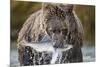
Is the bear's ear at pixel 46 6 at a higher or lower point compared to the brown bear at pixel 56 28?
higher

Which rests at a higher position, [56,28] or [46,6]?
[46,6]

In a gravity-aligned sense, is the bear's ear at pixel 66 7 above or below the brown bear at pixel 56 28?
above

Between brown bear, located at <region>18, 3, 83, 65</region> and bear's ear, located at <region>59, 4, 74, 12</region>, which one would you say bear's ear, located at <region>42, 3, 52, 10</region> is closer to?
brown bear, located at <region>18, 3, 83, 65</region>

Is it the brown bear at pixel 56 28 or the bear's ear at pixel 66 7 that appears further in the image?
the bear's ear at pixel 66 7

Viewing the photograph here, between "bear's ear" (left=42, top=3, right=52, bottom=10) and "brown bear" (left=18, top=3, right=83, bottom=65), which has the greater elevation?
"bear's ear" (left=42, top=3, right=52, bottom=10)

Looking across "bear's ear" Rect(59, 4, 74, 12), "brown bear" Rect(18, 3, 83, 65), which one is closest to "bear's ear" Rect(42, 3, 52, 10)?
"brown bear" Rect(18, 3, 83, 65)

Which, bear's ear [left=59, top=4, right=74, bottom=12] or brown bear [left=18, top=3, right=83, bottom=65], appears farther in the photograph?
bear's ear [left=59, top=4, right=74, bottom=12]

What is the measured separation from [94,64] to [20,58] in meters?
0.85

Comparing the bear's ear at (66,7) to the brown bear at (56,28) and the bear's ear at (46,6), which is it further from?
the bear's ear at (46,6)

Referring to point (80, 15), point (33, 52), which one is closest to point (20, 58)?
point (33, 52)

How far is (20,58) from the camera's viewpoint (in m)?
1.82

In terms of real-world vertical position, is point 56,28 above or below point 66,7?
below

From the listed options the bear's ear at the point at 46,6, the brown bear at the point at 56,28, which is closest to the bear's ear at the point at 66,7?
the brown bear at the point at 56,28

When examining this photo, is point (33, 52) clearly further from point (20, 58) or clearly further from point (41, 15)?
point (41, 15)
